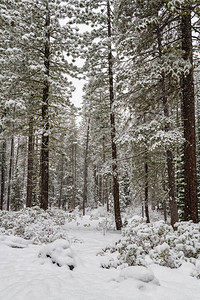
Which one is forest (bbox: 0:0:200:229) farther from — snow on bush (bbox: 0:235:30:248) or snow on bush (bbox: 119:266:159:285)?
snow on bush (bbox: 0:235:30:248)

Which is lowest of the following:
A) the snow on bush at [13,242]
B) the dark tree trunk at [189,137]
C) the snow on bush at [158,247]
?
the snow on bush at [13,242]

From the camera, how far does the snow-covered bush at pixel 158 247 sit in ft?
13.6

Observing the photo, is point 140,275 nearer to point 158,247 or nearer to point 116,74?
point 158,247

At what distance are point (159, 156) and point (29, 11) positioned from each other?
37.0 ft

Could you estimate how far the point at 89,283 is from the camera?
10.6 feet

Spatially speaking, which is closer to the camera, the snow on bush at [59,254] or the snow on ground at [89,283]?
the snow on ground at [89,283]

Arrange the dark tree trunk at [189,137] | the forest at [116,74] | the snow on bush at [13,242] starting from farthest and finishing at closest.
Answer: the forest at [116,74] → the dark tree trunk at [189,137] → the snow on bush at [13,242]

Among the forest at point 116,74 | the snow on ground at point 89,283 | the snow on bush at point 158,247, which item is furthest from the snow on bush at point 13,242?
the forest at point 116,74

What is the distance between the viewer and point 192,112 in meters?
6.64

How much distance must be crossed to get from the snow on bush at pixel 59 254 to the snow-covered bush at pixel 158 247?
2.42 feet

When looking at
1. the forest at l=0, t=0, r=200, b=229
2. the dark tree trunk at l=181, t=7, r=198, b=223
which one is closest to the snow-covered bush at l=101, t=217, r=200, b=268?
the dark tree trunk at l=181, t=7, r=198, b=223

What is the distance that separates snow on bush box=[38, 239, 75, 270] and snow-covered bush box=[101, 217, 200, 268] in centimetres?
74

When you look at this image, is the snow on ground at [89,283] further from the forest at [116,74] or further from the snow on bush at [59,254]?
the forest at [116,74]

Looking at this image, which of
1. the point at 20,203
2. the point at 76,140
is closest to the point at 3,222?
the point at 20,203
